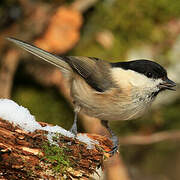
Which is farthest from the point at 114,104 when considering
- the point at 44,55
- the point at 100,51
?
the point at 100,51

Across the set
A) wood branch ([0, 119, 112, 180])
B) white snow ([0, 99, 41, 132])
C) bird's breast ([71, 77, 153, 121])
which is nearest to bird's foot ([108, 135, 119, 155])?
bird's breast ([71, 77, 153, 121])

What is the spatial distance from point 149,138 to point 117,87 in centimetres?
198

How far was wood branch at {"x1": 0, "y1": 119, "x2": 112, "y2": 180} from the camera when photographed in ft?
5.60

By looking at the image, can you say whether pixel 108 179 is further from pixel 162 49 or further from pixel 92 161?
pixel 92 161

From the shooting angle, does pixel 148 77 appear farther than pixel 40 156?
Yes

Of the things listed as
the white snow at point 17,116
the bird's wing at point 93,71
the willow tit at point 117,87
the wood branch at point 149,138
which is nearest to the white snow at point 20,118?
the white snow at point 17,116

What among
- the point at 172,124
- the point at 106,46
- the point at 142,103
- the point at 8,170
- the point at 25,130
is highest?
the point at 106,46

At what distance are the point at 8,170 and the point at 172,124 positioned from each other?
2.93 metres

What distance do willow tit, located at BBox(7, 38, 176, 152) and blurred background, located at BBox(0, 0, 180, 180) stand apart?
1.17 m

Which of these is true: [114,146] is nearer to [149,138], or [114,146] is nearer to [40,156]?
[40,156]

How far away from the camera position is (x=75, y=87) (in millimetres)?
2561

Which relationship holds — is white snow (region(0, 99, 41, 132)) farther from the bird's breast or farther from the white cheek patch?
the white cheek patch

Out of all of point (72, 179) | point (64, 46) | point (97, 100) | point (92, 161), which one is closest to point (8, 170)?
point (72, 179)

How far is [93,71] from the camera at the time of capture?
2.57 metres
